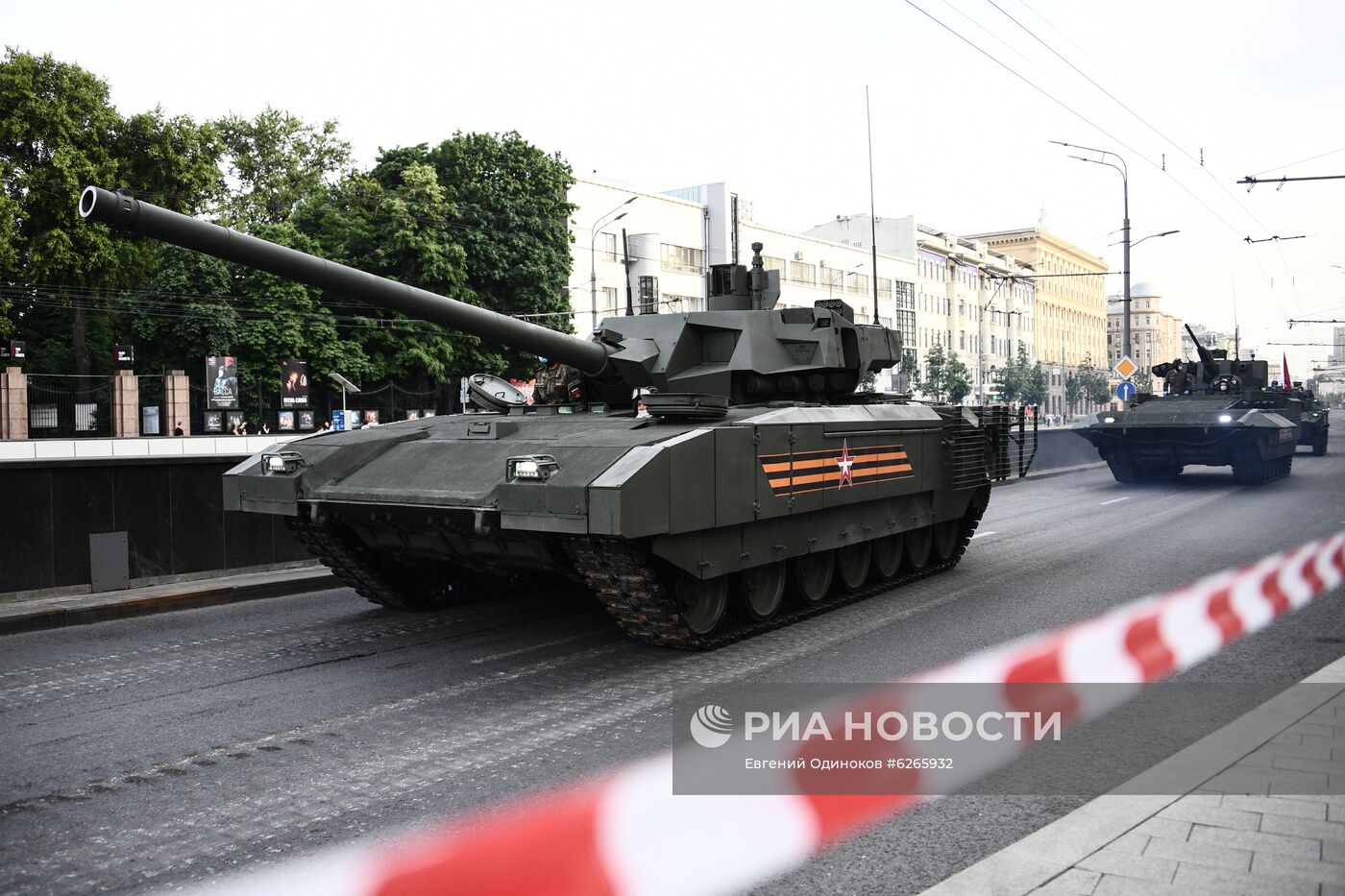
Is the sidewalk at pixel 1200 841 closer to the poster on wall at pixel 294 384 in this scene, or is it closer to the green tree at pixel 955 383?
the poster on wall at pixel 294 384

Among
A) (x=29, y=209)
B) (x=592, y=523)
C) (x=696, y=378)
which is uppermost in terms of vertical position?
(x=29, y=209)

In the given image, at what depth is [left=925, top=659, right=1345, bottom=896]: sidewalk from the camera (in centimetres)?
362

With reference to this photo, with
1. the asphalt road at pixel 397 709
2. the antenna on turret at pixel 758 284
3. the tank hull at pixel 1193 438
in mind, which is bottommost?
the asphalt road at pixel 397 709

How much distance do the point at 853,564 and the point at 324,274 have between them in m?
4.94

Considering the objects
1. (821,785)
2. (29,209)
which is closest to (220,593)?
(821,785)

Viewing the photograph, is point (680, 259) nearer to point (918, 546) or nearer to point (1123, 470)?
point (1123, 470)

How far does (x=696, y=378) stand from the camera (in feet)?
30.9

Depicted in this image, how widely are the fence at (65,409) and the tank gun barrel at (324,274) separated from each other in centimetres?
2050

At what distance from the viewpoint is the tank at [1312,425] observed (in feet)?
95.7

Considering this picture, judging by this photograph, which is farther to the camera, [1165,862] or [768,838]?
[768,838]

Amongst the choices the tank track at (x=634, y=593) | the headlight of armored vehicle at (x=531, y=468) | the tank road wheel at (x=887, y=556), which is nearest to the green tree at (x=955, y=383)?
the tank road wheel at (x=887, y=556)

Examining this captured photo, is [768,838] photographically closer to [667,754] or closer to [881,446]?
[667,754]

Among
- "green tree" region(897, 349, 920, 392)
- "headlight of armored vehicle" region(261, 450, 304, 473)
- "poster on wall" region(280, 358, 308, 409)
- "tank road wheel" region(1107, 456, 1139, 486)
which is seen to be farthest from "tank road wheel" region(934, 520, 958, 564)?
"green tree" region(897, 349, 920, 392)

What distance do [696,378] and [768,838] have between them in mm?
5458
